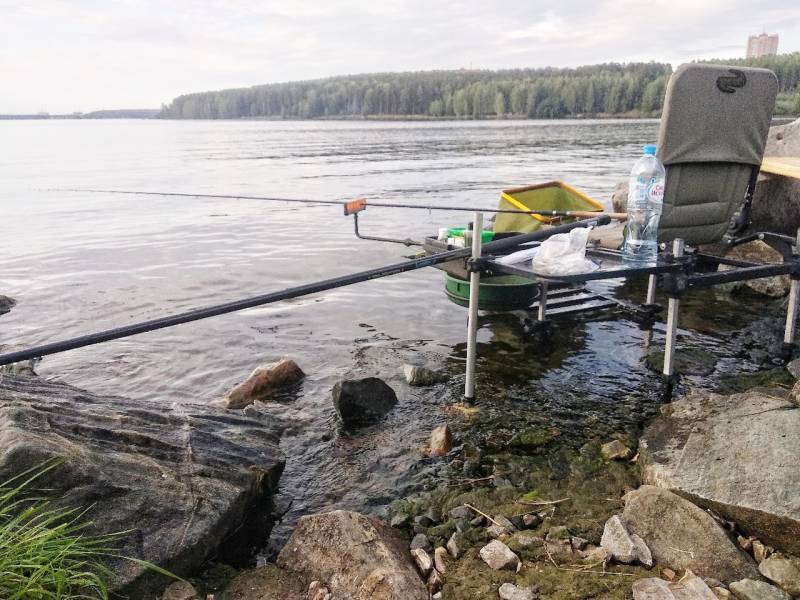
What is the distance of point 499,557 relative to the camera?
3.45 m

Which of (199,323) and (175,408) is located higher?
(175,408)

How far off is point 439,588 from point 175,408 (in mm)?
2587

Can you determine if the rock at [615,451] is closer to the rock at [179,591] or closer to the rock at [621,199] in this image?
the rock at [179,591]

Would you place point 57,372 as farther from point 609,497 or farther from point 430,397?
point 609,497

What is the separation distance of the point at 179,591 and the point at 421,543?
1.43 meters

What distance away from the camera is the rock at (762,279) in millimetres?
8969

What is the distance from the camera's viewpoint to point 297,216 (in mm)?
20891

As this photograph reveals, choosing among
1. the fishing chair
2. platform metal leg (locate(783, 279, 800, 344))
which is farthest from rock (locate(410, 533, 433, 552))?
platform metal leg (locate(783, 279, 800, 344))

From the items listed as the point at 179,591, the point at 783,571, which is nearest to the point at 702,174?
the point at 783,571

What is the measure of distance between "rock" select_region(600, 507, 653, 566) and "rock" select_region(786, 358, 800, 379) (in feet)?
11.8

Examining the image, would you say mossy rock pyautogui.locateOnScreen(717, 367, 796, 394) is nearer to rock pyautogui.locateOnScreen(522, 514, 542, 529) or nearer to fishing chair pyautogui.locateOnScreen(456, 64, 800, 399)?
fishing chair pyautogui.locateOnScreen(456, 64, 800, 399)

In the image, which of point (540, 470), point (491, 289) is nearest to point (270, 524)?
point (540, 470)

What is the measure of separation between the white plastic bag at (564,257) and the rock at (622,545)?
1870 millimetres

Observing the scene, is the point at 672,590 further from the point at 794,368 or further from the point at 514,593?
the point at 794,368
